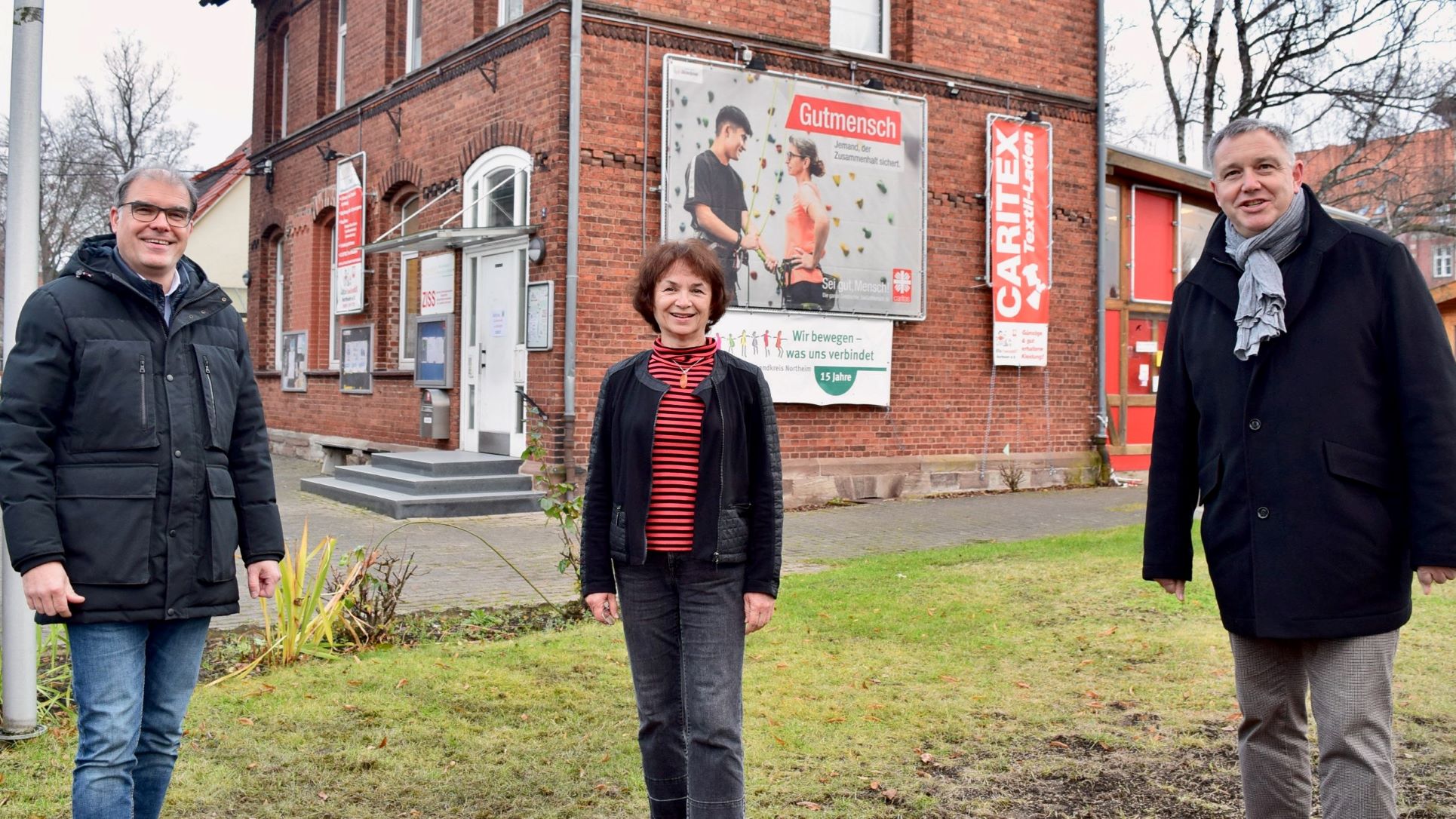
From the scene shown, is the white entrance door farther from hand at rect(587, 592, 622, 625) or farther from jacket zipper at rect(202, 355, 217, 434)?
jacket zipper at rect(202, 355, 217, 434)

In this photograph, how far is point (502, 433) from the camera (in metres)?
13.6

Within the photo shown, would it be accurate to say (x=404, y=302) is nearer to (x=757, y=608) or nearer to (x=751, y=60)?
(x=751, y=60)

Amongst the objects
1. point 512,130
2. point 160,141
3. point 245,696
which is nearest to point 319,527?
point 512,130

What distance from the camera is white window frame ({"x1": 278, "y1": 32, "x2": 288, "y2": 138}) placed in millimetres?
20281

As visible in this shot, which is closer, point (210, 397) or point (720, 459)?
point (210, 397)

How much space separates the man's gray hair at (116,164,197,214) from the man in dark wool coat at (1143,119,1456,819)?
9.29ft

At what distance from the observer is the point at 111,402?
312 cm

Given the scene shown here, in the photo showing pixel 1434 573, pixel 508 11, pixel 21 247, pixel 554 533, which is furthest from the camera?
pixel 508 11

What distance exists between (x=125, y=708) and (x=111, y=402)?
79cm

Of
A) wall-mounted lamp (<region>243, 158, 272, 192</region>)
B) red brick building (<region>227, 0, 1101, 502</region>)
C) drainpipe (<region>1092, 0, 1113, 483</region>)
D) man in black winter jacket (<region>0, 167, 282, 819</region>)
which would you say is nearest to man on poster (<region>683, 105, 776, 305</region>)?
red brick building (<region>227, 0, 1101, 502</region>)

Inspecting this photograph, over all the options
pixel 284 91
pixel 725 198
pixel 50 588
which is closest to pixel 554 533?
pixel 725 198

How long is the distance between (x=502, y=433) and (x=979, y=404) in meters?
5.97

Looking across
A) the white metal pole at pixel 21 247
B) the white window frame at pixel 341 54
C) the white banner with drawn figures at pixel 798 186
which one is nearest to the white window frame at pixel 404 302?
the white window frame at pixel 341 54

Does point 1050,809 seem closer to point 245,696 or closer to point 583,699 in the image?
point 583,699
